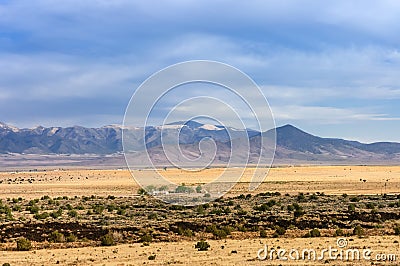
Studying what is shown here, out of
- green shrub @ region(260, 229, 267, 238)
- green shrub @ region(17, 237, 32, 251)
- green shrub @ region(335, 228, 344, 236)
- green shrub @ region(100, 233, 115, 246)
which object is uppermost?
green shrub @ region(335, 228, 344, 236)

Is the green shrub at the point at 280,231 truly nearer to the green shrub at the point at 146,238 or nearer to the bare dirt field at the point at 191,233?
the bare dirt field at the point at 191,233

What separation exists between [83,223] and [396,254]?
2432 cm

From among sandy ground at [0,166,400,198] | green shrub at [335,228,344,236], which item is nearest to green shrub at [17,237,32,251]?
green shrub at [335,228,344,236]

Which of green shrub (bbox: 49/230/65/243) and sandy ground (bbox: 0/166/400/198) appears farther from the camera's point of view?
sandy ground (bbox: 0/166/400/198)

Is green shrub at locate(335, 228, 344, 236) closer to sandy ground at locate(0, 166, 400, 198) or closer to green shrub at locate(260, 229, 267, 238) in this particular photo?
green shrub at locate(260, 229, 267, 238)

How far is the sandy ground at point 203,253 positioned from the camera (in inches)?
1054

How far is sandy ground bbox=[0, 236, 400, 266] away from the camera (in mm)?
26766

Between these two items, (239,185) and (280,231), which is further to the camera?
(239,185)

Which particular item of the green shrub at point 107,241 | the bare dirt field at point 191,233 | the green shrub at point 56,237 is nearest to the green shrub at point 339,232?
the bare dirt field at point 191,233

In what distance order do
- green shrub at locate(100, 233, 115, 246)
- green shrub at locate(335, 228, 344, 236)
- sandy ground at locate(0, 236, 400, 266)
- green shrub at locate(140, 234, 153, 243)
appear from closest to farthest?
sandy ground at locate(0, 236, 400, 266) → green shrub at locate(100, 233, 115, 246) → green shrub at locate(140, 234, 153, 243) → green shrub at locate(335, 228, 344, 236)

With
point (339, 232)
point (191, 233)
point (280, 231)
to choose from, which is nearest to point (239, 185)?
point (191, 233)

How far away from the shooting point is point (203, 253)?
29.7 metres

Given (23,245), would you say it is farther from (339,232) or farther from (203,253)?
(339,232)

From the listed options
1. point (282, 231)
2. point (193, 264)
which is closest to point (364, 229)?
point (282, 231)
